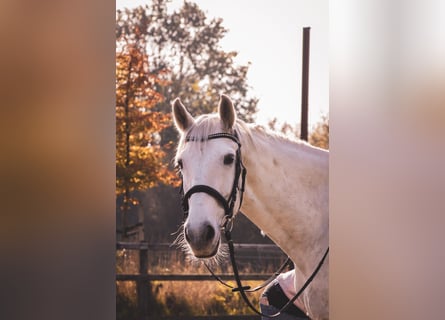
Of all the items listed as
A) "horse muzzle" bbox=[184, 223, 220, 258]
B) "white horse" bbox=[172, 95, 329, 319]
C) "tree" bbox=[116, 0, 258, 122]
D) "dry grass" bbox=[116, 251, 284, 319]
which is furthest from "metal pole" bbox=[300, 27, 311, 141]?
"horse muzzle" bbox=[184, 223, 220, 258]

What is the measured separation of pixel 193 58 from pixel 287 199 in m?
5.90

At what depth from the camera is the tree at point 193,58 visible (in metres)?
7.56

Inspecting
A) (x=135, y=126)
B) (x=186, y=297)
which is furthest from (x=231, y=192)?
(x=135, y=126)

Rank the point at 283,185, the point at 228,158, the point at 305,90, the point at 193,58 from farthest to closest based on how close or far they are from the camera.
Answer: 1. the point at 193,58
2. the point at 305,90
3. the point at 283,185
4. the point at 228,158

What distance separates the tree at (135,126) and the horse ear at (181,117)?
356cm

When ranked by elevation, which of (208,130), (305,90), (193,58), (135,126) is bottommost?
(208,130)

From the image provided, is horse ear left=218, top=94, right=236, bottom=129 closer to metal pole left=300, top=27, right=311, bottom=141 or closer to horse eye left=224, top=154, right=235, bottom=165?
horse eye left=224, top=154, right=235, bottom=165

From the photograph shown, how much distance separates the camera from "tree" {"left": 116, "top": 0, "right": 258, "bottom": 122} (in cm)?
756

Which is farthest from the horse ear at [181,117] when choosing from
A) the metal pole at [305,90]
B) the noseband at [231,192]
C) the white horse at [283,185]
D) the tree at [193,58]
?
the tree at [193,58]

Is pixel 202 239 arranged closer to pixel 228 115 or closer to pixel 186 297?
pixel 228 115

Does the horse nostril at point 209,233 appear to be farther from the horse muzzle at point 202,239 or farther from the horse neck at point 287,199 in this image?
the horse neck at point 287,199

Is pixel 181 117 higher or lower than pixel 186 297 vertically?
higher

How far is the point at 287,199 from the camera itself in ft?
7.90
